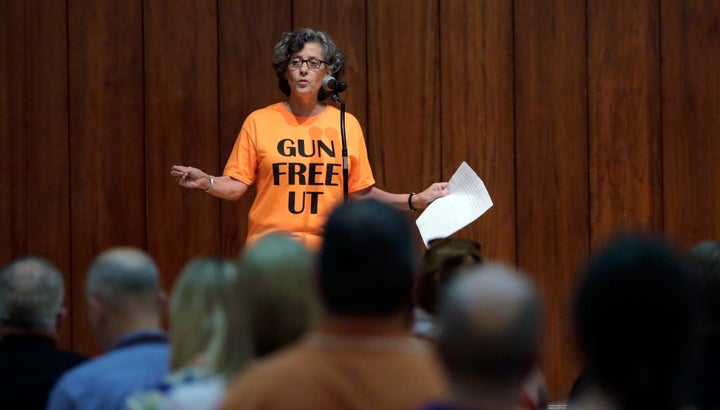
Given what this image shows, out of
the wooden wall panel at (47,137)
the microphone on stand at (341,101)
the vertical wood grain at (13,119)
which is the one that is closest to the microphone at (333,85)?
the microphone on stand at (341,101)

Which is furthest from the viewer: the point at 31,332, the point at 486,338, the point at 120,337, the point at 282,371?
the point at 31,332

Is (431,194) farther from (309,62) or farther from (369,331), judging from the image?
(369,331)

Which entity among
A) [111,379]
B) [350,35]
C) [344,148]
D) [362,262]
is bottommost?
[111,379]

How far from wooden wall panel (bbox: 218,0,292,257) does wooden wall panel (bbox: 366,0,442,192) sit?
44cm

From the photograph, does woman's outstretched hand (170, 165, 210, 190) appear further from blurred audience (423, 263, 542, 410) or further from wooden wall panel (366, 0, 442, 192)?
blurred audience (423, 263, 542, 410)

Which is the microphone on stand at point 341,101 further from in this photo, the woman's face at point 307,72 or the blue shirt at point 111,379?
the blue shirt at point 111,379

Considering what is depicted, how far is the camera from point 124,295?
87.0 inches

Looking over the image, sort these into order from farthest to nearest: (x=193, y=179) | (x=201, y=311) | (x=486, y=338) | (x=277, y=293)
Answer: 1. (x=193, y=179)
2. (x=201, y=311)
3. (x=277, y=293)
4. (x=486, y=338)

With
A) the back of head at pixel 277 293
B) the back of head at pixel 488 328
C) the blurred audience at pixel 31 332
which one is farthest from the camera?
the blurred audience at pixel 31 332

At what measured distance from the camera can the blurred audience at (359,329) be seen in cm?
153

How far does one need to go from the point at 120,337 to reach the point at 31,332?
1.03ft

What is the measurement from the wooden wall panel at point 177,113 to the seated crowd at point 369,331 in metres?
2.81

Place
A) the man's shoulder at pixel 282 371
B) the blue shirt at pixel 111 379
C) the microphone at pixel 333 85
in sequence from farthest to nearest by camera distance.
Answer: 1. the microphone at pixel 333 85
2. the blue shirt at pixel 111 379
3. the man's shoulder at pixel 282 371

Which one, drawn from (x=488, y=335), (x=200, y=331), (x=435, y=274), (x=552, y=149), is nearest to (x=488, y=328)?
(x=488, y=335)
